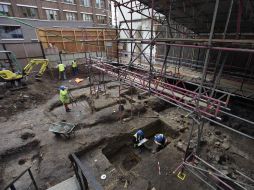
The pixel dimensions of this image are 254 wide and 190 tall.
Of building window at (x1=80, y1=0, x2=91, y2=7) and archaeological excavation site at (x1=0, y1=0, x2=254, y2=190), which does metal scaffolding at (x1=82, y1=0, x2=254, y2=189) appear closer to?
archaeological excavation site at (x1=0, y1=0, x2=254, y2=190)

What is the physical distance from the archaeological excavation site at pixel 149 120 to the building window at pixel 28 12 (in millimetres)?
14508

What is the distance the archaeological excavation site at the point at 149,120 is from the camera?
15.9ft

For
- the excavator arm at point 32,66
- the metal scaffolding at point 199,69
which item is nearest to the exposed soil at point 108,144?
the metal scaffolding at point 199,69

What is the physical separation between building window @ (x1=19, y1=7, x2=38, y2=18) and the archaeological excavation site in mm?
14508

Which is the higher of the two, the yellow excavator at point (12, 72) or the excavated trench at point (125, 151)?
the yellow excavator at point (12, 72)

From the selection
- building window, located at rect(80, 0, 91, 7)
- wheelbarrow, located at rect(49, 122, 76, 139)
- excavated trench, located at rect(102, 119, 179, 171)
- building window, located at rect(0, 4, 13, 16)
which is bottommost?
excavated trench, located at rect(102, 119, 179, 171)

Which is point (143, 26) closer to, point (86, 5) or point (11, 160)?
point (11, 160)

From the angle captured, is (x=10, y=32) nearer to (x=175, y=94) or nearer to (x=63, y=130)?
(x=63, y=130)

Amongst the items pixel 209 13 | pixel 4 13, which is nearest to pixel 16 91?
pixel 209 13

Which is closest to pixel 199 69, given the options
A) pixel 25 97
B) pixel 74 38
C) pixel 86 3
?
pixel 25 97

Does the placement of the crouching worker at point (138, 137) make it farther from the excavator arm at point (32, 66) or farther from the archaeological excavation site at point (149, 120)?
the excavator arm at point (32, 66)

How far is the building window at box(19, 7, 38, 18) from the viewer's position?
77.6ft

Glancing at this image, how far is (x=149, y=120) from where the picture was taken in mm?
8281

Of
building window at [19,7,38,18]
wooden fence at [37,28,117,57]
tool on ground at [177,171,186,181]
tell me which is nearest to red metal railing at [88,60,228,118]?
tool on ground at [177,171,186,181]
